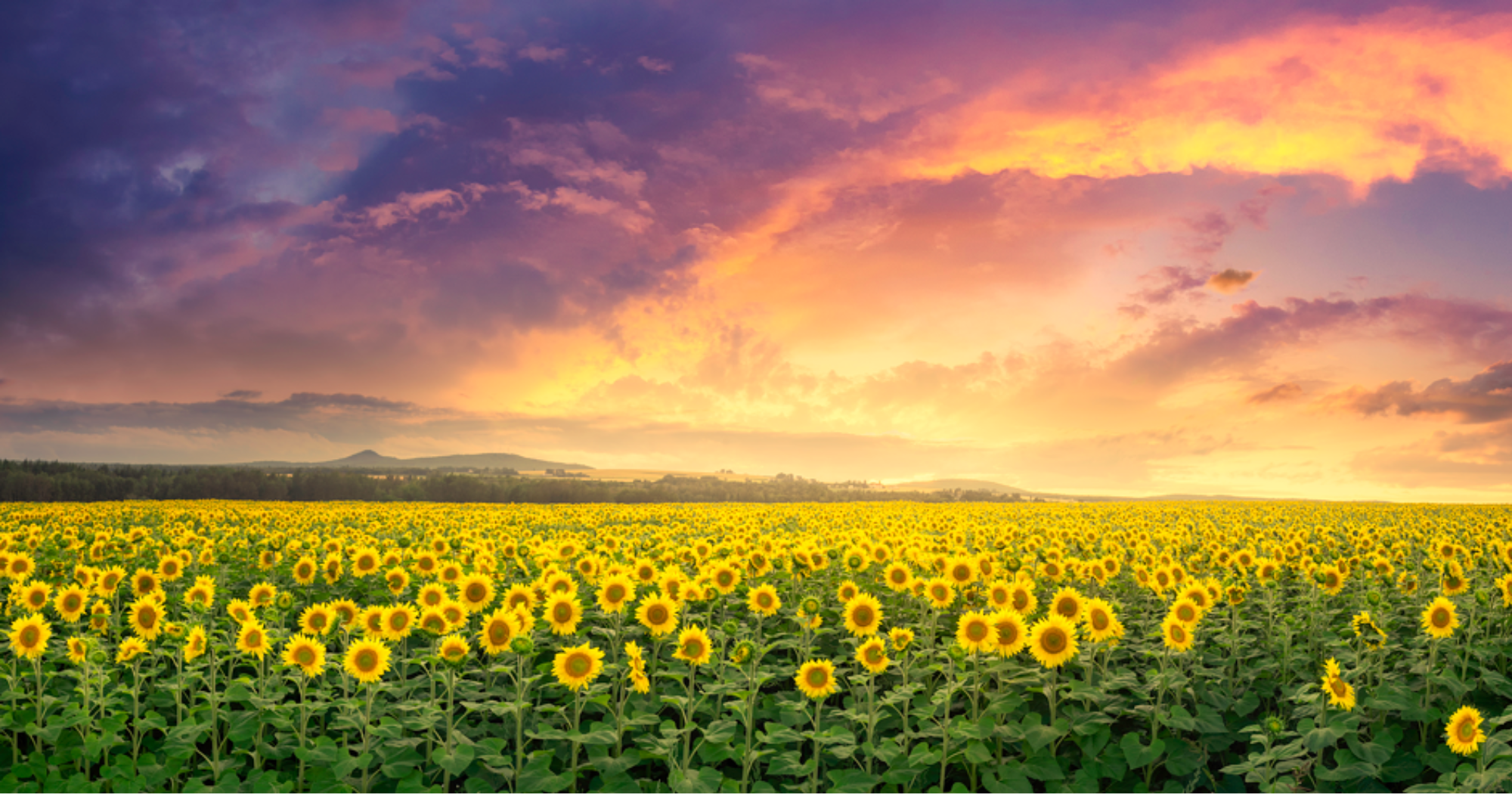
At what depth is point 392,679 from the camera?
35.3ft

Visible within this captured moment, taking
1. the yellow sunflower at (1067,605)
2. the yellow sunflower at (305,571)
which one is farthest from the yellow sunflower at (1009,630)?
the yellow sunflower at (305,571)

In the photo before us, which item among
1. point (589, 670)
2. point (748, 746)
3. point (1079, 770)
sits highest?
point (589, 670)

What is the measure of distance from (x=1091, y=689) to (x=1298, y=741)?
6.68ft

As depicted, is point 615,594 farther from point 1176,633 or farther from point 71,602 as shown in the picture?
point 71,602

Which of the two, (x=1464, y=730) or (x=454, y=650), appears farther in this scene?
(x=454, y=650)

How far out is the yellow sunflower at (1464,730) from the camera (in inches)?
298

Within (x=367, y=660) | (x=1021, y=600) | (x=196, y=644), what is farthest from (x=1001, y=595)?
(x=196, y=644)

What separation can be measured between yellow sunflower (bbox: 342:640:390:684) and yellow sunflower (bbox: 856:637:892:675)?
5.41m

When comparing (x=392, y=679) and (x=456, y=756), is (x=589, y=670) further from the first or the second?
(x=392, y=679)

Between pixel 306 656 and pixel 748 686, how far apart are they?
5.21 meters

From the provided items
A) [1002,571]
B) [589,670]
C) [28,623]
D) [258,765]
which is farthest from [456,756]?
[1002,571]

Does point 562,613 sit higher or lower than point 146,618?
higher

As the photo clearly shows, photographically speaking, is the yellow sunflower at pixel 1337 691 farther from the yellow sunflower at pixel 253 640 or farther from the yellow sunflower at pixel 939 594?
the yellow sunflower at pixel 253 640

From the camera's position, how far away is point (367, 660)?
8305mm
